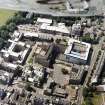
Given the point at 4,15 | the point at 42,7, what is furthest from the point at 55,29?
the point at 4,15

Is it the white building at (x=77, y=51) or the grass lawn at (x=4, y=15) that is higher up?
the grass lawn at (x=4, y=15)

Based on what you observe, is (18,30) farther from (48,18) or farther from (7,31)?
(48,18)

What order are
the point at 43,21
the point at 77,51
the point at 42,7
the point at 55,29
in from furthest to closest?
the point at 42,7 < the point at 43,21 < the point at 55,29 < the point at 77,51

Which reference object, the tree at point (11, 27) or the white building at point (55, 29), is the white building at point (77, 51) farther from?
the tree at point (11, 27)

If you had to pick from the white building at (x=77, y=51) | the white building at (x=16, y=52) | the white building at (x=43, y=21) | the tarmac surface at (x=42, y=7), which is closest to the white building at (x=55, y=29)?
the white building at (x=43, y=21)

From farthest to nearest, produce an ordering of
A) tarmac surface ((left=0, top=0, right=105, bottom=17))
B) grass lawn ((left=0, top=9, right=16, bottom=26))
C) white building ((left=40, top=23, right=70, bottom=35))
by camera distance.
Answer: tarmac surface ((left=0, top=0, right=105, bottom=17))
grass lawn ((left=0, top=9, right=16, bottom=26))
white building ((left=40, top=23, right=70, bottom=35))

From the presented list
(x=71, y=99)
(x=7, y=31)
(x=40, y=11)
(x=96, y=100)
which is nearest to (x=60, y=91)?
(x=71, y=99)

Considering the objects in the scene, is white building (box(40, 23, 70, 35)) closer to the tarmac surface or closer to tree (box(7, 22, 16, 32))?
the tarmac surface

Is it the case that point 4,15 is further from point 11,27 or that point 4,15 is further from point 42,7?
point 42,7

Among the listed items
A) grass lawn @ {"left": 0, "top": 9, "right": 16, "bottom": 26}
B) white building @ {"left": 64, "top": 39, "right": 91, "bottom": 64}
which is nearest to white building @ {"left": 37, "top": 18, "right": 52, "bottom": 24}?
grass lawn @ {"left": 0, "top": 9, "right": 16, "bottom": 26}
